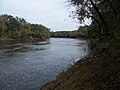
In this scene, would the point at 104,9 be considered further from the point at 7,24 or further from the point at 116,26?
the point at 7,24

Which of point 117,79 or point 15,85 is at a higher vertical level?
point 117,79

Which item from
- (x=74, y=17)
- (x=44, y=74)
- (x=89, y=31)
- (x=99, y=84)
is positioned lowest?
(x=44, y=74)

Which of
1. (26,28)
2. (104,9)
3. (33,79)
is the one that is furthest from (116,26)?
(26,28)

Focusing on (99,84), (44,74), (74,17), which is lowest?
(44,74)

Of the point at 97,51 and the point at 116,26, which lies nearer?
the point at 116,26

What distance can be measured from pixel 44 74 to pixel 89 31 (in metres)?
9.53

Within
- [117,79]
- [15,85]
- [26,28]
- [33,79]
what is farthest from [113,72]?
[26,28]

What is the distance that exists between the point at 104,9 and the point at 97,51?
137 inches

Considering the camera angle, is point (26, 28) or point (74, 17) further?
point (26, 28)

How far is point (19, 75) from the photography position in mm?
A: 26828

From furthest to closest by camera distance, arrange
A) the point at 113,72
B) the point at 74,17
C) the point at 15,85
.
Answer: the point at 74,17, the point at 15,85, the point at 113,72

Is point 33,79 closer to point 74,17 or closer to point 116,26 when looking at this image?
point 74,17

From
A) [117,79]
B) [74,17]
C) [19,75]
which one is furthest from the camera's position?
[19,75]

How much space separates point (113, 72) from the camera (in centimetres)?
1098
